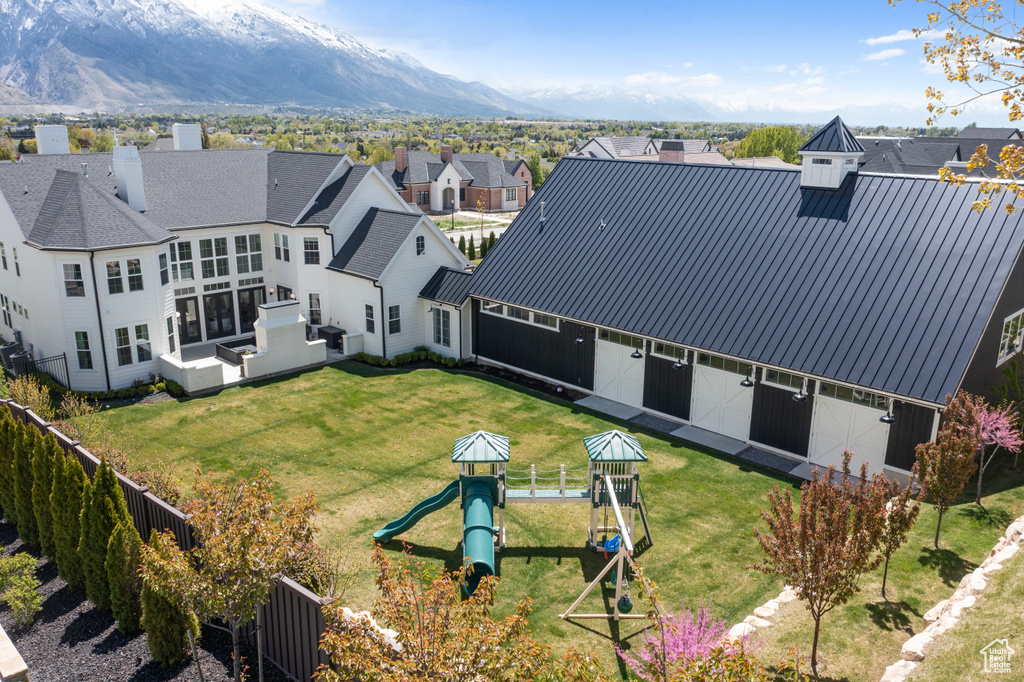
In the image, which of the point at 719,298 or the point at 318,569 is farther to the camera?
the point at 719,298

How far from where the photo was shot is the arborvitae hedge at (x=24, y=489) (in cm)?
1556

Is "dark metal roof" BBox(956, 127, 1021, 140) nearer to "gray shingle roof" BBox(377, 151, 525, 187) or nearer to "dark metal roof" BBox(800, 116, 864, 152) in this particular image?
"gray shingle roof" BBox(377, 151, 525, 187)

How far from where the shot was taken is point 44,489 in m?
14.8

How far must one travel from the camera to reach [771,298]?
2173 cm

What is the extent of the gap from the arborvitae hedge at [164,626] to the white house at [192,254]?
53.6 ft

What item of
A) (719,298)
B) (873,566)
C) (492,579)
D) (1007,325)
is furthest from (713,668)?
(1007,325)

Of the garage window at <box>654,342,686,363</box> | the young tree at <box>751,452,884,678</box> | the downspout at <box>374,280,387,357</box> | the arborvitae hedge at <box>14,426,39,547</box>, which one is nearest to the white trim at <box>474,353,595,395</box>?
the garage window at <box>654,342,686,363</box>

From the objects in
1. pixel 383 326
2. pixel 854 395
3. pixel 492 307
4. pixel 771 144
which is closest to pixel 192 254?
pixel 383 326

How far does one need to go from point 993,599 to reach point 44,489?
58.8ft

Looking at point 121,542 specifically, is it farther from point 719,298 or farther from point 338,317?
point 338,317

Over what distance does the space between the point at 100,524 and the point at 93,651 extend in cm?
211

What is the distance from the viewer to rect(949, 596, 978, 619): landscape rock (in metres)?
11.9

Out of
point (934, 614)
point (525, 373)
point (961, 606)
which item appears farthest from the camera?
point (525, 373)

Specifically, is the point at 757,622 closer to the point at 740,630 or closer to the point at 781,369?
the point at 740,630
